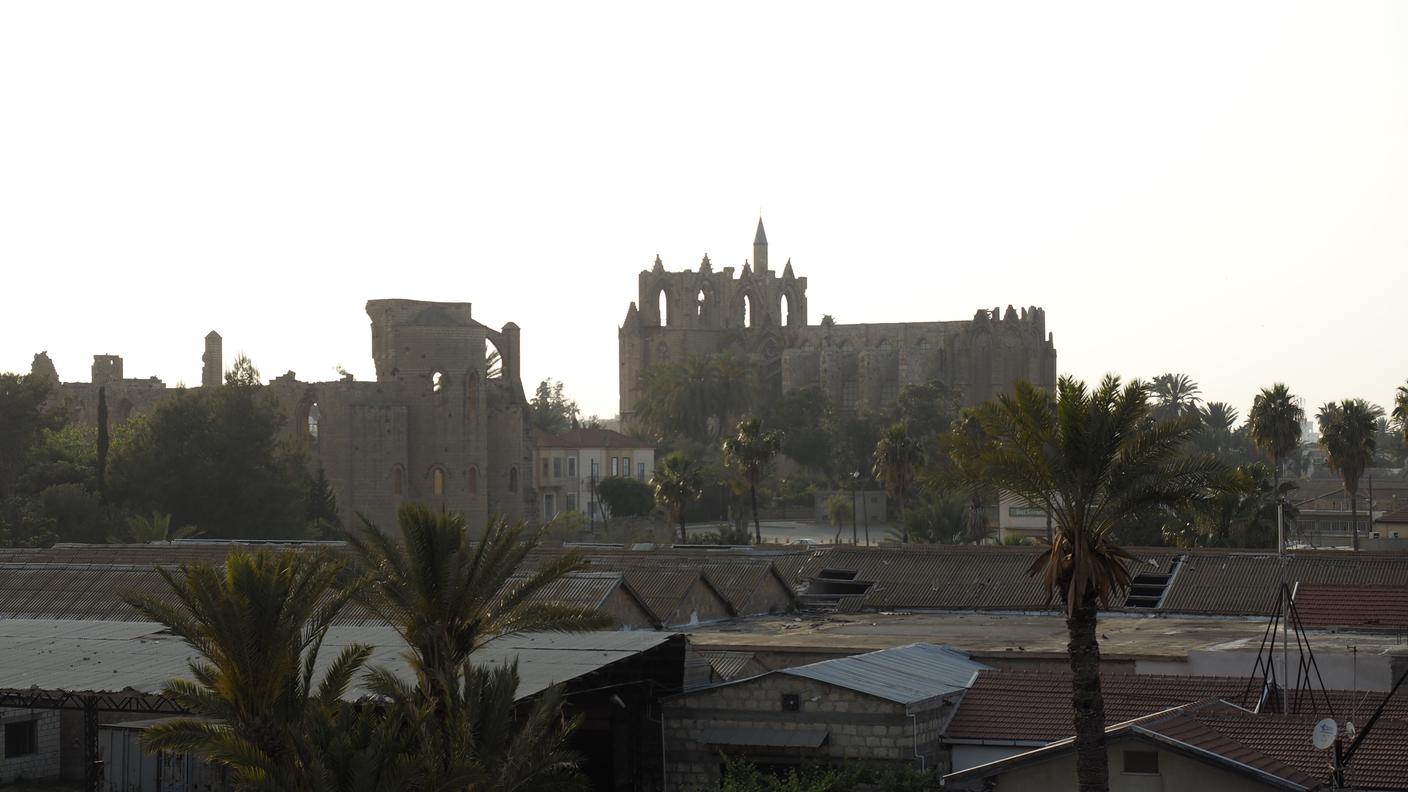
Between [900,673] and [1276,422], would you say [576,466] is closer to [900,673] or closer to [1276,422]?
[1276,422]

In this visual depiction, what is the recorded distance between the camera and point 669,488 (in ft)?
181

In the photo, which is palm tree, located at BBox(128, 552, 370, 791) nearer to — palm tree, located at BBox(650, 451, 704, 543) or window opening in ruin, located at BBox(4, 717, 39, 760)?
window opening in ruin, located at BBox(4, 717, 39, 760)

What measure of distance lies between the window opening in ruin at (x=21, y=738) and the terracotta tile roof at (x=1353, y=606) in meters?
17.7

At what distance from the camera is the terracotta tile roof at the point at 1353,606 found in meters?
27.4

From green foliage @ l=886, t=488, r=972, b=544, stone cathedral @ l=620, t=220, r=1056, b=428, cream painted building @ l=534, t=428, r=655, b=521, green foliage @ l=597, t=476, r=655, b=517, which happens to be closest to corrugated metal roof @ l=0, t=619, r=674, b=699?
green foliage @ l=886, t=488, r=972, b=544

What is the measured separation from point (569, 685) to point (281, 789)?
5.11m

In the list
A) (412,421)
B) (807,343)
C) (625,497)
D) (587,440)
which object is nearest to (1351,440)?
(412,421)

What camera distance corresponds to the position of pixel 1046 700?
21.5m

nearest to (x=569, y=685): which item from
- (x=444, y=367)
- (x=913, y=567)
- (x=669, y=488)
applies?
(x=913, y=567)

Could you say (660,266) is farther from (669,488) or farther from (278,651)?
(278,651)

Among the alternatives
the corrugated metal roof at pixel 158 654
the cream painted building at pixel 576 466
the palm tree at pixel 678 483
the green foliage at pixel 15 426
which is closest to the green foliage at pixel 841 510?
the cream painted building at pixel 576 466

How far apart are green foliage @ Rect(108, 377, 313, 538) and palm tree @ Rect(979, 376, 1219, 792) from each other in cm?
3831

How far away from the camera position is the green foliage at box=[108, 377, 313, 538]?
53906 mm

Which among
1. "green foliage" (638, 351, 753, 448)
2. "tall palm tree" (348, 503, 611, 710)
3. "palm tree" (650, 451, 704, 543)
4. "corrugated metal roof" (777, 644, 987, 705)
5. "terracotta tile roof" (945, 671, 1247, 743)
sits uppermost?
"green foliage" (638, 351, 753, 448)
